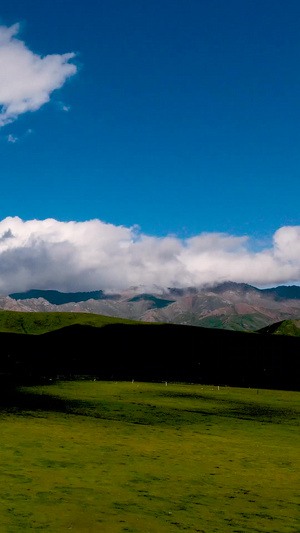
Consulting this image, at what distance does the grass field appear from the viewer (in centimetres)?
1466

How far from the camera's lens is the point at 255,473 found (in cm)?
2325

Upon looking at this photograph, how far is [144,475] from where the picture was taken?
21.2 meters

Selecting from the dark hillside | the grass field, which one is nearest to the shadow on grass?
the grass field

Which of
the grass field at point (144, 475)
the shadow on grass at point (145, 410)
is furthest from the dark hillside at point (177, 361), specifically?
the grass field at point (144, 475)

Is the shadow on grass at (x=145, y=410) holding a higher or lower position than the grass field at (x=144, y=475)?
lower

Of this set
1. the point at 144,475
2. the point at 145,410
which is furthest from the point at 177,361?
the point at 144,475

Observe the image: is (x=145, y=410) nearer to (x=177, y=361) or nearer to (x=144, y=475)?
(x=144, y=475)

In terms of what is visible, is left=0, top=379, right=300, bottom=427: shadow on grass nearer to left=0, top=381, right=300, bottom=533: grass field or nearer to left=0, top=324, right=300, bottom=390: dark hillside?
left=0, top=381, right=300, bottom=533: grass field

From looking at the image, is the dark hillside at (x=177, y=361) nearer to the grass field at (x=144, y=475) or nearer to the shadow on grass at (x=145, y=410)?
the shadow on grass at (x=145, y=410)

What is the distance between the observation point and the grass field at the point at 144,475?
14656 millimetres

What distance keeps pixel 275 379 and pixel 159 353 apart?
197ft

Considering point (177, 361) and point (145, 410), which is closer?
point (145, 410)

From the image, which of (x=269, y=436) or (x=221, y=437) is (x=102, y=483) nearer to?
(x=221, y=437)

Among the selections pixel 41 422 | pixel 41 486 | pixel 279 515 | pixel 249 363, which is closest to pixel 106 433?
pixel 41 422
